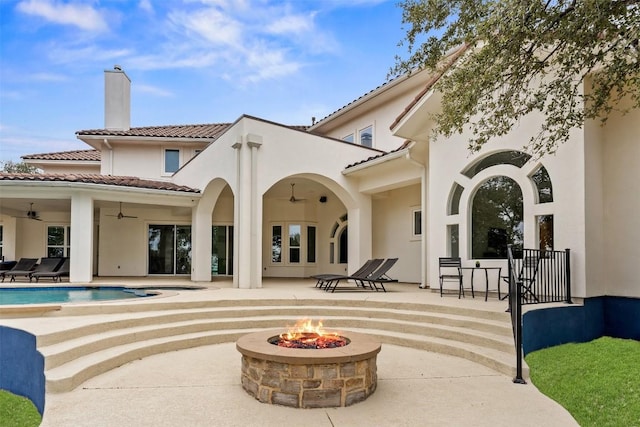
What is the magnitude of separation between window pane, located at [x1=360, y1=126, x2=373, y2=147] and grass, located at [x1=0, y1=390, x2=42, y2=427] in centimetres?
1436

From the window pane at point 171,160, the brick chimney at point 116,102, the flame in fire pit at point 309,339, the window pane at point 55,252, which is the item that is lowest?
the flame in fire pit at point 309,339

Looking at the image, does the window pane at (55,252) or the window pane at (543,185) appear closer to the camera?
the window pane at (543,185)

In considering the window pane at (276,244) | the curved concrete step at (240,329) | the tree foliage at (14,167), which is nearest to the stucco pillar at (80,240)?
the curved concrete step at (240,329)

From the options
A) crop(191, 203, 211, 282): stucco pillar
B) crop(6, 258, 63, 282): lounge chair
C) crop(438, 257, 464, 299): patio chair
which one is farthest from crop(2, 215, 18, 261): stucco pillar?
crop(438, 257, 464, 299): patio chair

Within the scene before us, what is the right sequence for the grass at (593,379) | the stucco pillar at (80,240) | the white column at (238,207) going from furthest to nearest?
the stucco pillar at (80,240) < the white column at (238,207) < the grass at (593,379)

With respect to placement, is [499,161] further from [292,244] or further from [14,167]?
[14,167]

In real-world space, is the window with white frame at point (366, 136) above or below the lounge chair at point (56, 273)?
above

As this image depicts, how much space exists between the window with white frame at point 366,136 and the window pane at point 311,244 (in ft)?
14.7

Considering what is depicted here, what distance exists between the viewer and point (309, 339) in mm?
6160

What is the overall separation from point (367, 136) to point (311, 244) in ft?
17.5

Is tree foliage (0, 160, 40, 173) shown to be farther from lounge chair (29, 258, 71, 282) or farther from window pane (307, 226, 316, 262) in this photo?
window pane (307, 226, 316, 262)

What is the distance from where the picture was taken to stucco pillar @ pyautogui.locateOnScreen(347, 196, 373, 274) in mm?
15305

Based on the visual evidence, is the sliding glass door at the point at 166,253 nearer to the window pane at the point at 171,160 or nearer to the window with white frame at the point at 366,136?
the window pane at the point at 171,160

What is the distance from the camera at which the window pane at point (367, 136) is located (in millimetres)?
18328
